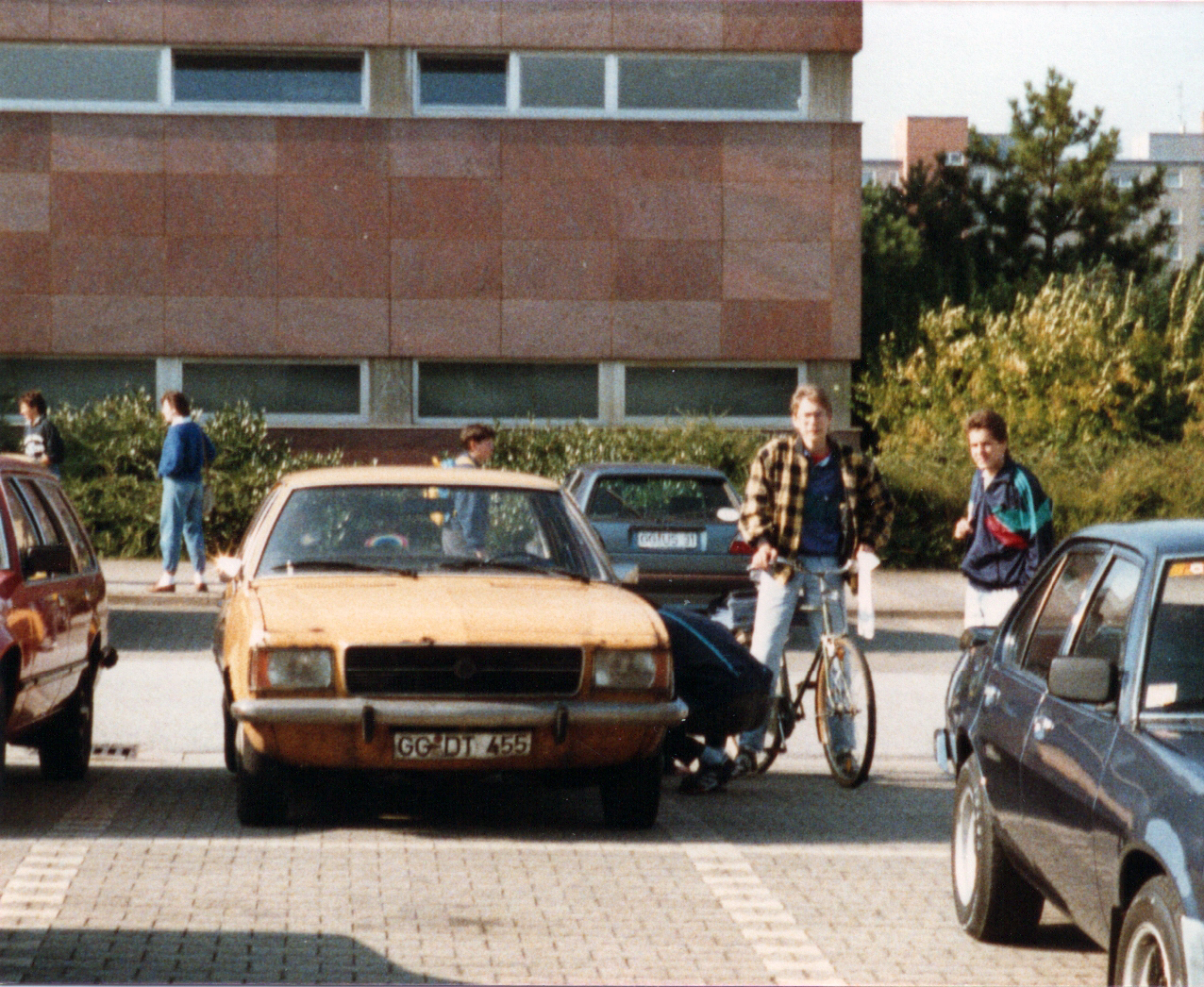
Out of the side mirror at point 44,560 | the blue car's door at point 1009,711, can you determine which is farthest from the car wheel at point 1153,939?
the side mirror at point 44,560

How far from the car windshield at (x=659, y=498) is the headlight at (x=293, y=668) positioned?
7717mm

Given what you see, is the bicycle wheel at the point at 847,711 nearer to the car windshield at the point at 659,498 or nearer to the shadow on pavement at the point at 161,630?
the car windshield at the point at 659,498

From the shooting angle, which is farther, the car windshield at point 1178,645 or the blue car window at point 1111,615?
the blue car window at point 1111,615

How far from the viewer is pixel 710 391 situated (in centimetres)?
2781

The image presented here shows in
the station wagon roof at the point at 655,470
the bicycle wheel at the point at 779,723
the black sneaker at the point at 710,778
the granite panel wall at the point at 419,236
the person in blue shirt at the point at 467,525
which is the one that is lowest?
the black sneaker at the point at 710,778

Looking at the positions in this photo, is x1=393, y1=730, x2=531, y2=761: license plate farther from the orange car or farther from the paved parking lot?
the paved parking lot

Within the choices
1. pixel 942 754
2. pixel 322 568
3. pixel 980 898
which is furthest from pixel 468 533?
pixel 980 898

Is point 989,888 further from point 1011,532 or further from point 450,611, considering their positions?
point 1011,532

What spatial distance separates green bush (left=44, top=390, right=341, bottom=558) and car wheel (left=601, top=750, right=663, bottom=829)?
15830mm

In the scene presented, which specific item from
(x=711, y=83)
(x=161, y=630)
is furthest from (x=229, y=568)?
(x=711, y=83)

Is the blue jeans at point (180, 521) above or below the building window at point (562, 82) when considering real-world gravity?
below

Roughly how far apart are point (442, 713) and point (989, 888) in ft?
7.72

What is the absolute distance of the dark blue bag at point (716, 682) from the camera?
903 cm

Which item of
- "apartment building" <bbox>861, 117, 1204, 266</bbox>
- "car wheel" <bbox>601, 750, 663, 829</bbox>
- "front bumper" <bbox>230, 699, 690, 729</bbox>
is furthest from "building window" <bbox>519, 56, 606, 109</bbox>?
"apartment building" <bbox>861, 117, 1204, 266</bbox>
